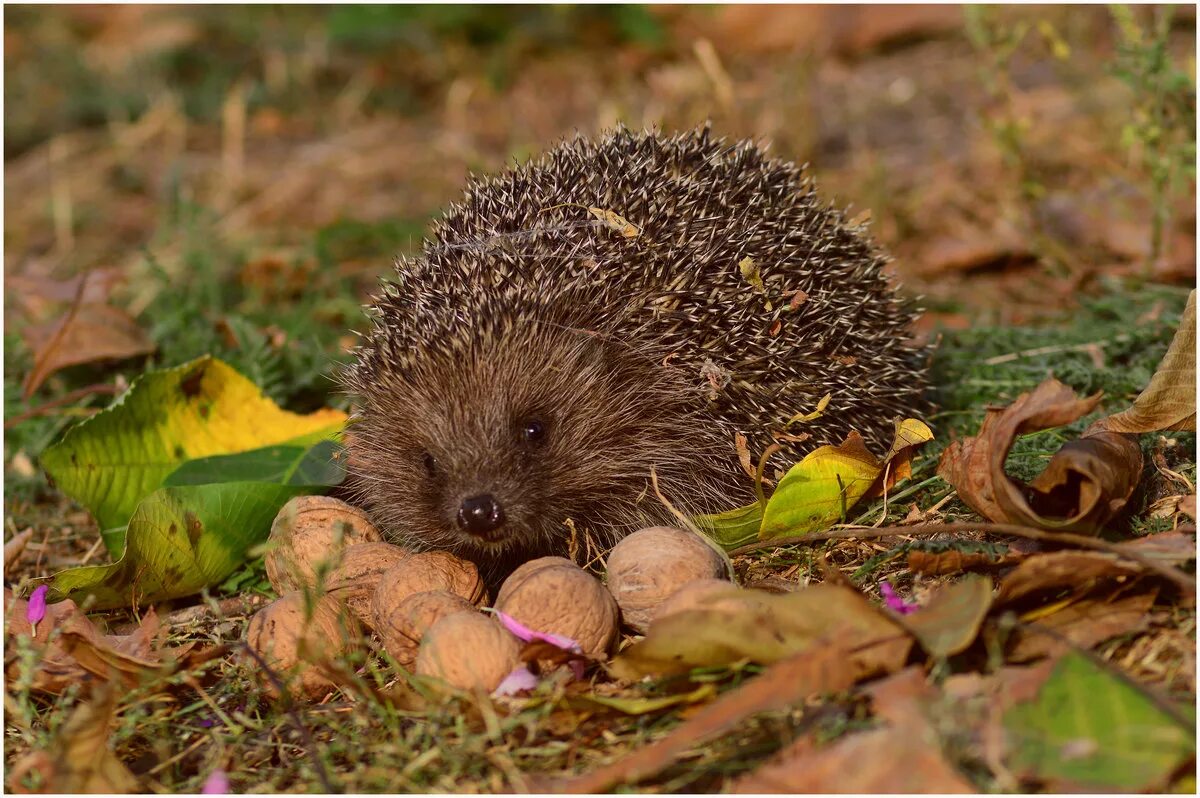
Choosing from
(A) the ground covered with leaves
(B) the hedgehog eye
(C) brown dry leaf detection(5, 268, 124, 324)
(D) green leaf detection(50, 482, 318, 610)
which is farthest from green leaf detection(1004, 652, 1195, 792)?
(C) brown dry leaf detection(5, 268, 124, 324)

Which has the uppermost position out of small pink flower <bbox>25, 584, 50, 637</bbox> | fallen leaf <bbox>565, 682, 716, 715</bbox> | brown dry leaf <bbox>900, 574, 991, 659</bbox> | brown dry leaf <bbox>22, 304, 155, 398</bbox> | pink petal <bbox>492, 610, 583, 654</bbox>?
brown dry leaf <bbox>22, 304, 155, 398</bbox>

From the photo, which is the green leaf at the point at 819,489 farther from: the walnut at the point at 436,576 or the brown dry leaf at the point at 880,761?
the brown dry leaf at the point at 880,761

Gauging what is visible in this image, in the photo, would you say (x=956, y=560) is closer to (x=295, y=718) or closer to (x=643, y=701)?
(x=643, y=701)

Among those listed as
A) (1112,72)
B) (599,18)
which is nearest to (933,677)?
(1112,72)

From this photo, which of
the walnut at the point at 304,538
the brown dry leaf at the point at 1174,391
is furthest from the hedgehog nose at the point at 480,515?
the brown dry leaf at the point at 1174,391

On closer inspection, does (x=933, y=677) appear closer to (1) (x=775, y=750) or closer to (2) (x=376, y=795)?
(1) (x=775, y=750)

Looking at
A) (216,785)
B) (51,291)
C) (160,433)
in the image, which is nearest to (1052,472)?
(216,785)

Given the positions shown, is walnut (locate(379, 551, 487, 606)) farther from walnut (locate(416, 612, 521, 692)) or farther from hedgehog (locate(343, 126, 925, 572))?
walnut (locate(416, 612, 521, 692))
